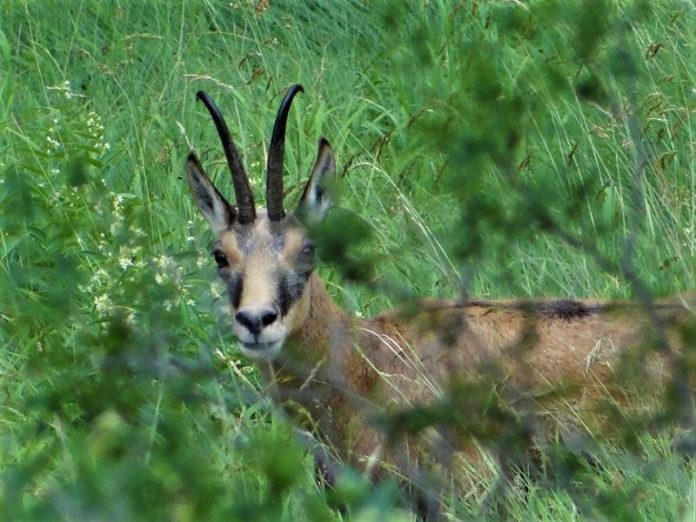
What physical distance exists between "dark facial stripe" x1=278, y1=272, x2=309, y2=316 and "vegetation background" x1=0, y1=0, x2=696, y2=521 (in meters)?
0.26

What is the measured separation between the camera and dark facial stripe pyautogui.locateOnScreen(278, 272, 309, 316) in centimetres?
550

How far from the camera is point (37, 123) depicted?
746 cm

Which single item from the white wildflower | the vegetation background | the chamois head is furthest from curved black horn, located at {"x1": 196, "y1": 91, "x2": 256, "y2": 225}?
the white wildflower

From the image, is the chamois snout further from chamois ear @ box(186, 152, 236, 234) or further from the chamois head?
chamois ear @ box(186, 152, 236, 234)

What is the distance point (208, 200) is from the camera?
6.03 m

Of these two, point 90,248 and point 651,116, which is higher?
point 651,116

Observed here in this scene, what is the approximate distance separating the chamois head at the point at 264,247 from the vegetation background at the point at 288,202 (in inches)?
5.3

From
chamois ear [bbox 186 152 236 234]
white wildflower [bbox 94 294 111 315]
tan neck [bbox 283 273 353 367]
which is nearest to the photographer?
white wildflower [bbox 94 294 111 315]

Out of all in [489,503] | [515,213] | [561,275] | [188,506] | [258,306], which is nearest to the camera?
[188,506]

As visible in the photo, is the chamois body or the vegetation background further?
the chamois body

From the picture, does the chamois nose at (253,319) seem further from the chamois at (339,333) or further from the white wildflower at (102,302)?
the white wildflower at (102,302)

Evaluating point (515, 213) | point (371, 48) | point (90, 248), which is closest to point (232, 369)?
point (90, 248)

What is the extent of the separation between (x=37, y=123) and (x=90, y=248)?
1.28 m

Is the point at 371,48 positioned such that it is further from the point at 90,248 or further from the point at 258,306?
the point at 258,306
